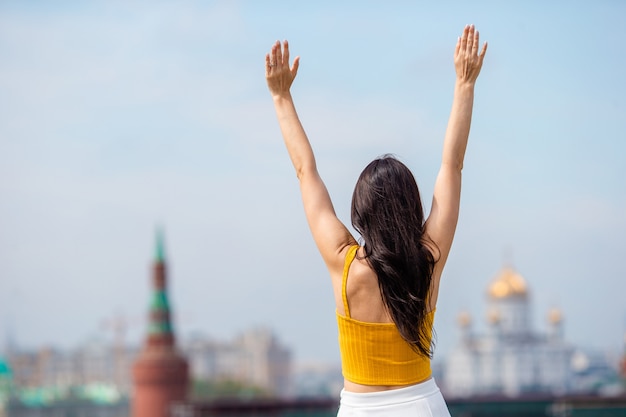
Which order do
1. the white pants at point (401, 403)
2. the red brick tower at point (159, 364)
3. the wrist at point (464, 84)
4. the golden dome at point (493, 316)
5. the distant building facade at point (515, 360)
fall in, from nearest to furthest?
the white pants at point (401, 403), the wrist at point (464, 84), the red brick tower at point (159, 364), the golden dome at point (493, 316), the distant building facade at point (515, 360)

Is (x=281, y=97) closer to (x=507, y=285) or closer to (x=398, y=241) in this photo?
(x=398, y=241)

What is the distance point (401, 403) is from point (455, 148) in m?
0.51

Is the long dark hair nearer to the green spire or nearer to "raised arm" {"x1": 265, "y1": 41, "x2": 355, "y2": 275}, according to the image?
"raised arm" {"x1": 265, "y1": 41, "x2": 355, "y2": 275}

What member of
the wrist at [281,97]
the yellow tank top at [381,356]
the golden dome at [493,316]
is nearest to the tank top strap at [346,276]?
the yellow tank top at [381,356]

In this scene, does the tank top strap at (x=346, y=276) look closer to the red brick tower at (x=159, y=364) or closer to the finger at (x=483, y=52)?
the finger at (x=483, y=52)

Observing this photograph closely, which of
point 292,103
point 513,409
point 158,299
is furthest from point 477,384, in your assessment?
point 292,103

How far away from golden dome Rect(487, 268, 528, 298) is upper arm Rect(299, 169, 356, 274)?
109m

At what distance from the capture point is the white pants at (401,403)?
8.04 ft

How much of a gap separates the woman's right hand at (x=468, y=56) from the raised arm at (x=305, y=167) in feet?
1.08

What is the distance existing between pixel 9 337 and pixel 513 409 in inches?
5147

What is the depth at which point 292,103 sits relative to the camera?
2803mm

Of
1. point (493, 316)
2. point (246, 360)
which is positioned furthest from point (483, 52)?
point (246, 360)

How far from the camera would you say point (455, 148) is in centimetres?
265

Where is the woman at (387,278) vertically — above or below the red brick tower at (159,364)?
above
